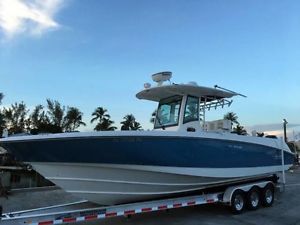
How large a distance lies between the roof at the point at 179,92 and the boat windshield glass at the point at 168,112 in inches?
6.0

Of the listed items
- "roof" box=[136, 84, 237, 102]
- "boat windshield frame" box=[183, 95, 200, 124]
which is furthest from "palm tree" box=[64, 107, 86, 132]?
"boat windshield frame" box=[183, 95, 200, 124]

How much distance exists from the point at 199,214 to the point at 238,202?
1086mm

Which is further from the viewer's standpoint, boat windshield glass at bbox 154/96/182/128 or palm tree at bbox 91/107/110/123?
palm tree at bbox 91/107/110/123

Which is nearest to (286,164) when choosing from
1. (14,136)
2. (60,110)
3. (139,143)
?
(139,143)

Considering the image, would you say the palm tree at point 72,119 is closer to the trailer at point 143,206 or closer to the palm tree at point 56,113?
the palm tree at point 56,113

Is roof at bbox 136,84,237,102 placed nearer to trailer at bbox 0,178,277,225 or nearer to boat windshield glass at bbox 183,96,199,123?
boat windshield glass at bbox 183,96,199,123

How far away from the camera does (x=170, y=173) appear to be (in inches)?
342

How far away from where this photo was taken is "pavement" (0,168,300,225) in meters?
9.22

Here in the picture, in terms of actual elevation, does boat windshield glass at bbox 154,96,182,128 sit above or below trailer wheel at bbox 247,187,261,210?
above

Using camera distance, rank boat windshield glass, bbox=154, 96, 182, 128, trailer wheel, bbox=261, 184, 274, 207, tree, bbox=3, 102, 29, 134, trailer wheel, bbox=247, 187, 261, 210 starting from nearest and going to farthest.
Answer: boat windshield glass, bbox=154, 96, 182, 128
trailer wheel, bbox=247, 187, 261, 210
trailer wheel, bbox=261, 184, 274, 207
tree, bbox=3, 102, 29, 134

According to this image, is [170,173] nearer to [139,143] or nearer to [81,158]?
[139,143]

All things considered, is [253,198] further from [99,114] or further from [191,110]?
[99,114]

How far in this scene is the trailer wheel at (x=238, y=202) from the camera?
10172 mm

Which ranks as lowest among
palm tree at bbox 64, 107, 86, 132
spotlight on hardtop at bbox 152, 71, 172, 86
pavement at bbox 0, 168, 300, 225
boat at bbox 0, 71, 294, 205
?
pavement at bbox 0, 168, 300, 225
